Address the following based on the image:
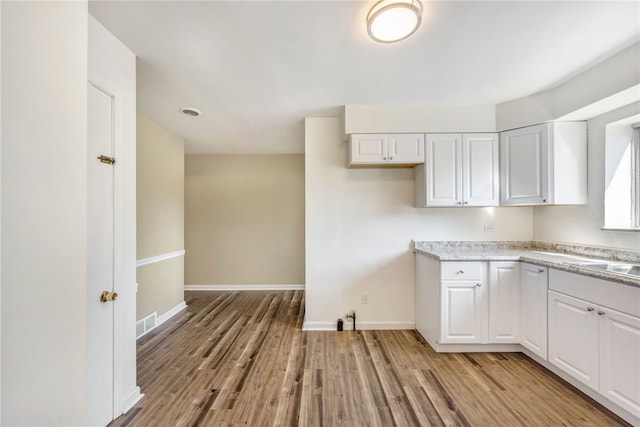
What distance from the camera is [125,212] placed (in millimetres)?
1681

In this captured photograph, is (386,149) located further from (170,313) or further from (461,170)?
(170,313)

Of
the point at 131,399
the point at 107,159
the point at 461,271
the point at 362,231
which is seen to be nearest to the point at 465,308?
the point at 461,271

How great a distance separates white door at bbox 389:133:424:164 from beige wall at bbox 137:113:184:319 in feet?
9.29

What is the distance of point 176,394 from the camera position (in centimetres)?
183

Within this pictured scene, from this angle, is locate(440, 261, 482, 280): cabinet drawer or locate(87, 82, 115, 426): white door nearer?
locate(87, 82, 115, 426): white door

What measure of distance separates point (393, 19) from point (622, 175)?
8.21ft

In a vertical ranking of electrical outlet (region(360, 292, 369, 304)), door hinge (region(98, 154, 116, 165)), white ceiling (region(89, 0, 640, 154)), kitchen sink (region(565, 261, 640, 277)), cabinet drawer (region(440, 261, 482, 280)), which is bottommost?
electrical outlet (region(360, 292, 369, 304))

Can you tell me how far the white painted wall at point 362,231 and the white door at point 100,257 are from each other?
1817 millimetres

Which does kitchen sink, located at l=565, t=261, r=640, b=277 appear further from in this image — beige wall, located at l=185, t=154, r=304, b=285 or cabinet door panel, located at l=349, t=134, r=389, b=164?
beige wall, located at l=185, t=154, r=304, b=285

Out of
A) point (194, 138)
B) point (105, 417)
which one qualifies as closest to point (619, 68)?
point (105, 417)

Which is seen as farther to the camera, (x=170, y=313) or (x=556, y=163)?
(x=170, y=313)

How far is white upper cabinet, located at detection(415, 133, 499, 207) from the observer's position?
8.71 feet

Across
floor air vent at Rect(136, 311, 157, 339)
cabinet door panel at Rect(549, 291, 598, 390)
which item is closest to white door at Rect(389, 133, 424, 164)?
cabinet door panel at Rect(549, 291, 598, 390)

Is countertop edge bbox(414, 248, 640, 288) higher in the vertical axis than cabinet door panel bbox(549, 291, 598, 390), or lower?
higher
